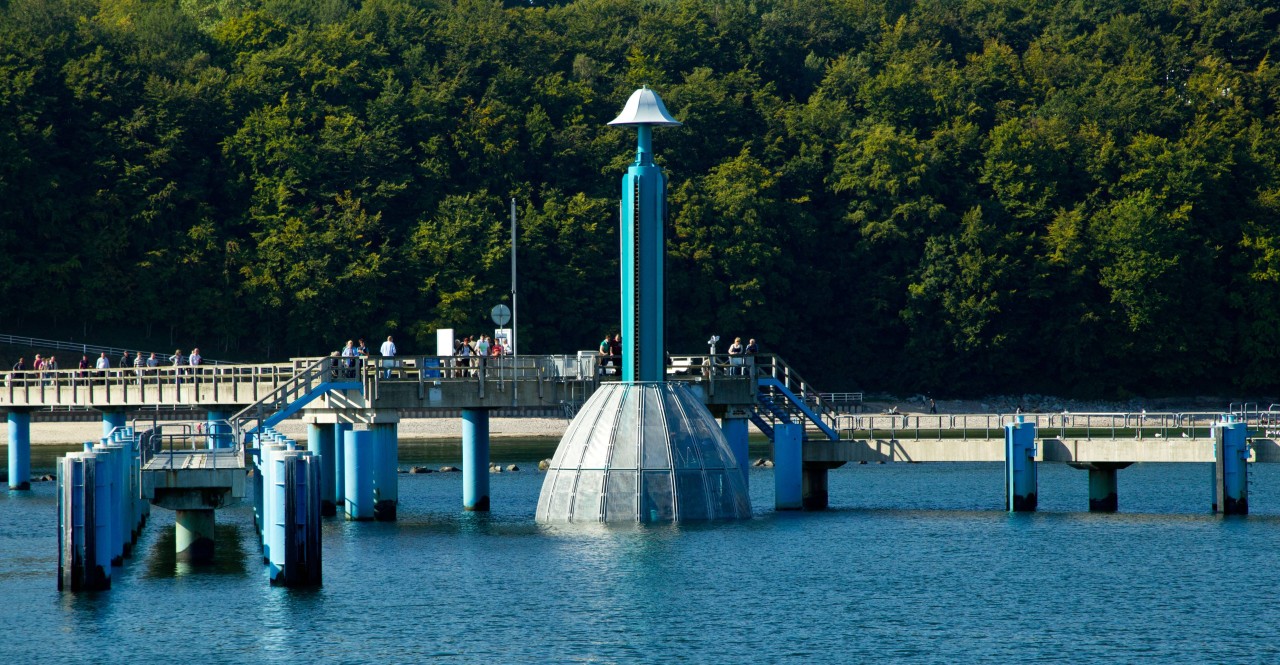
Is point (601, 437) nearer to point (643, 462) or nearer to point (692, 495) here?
point (643, 462)

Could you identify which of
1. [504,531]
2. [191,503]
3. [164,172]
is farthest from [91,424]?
[191,503]

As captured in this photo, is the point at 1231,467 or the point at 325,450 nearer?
the point at 1231,467

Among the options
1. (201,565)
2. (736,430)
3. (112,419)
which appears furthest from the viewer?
Answer: (112,419)

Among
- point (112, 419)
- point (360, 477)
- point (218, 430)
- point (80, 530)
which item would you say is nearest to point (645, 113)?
point (360, 477)

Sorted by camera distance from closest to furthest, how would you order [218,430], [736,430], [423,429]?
[218,430] → [736,430] → [423,429]

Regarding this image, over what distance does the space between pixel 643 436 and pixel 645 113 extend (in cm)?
1010

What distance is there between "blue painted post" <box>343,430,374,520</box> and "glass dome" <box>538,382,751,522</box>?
256 inches

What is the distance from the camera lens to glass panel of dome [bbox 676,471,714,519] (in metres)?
54.4

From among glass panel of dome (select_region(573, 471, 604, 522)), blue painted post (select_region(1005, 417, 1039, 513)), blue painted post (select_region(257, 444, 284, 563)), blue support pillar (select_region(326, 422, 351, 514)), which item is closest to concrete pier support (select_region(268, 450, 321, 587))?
blue painted post (select_region(257, 444, 284, 563))

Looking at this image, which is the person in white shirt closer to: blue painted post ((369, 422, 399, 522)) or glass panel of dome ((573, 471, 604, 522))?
blue painted post ((369, 422, 399, 522))

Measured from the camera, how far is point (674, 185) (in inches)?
5359

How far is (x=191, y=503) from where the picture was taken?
4628 centimetres

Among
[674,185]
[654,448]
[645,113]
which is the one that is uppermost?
[674,185]

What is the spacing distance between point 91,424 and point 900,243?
58.3 meters
